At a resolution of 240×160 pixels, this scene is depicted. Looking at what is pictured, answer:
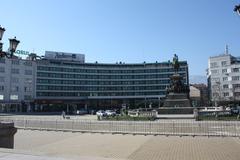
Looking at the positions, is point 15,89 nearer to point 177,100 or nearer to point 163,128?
point 177,100

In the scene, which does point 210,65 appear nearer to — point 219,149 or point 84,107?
point 84,107

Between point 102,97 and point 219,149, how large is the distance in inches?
4872

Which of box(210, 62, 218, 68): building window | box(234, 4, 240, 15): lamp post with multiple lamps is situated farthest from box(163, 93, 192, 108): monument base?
box(210, 62, 218, 68): building window

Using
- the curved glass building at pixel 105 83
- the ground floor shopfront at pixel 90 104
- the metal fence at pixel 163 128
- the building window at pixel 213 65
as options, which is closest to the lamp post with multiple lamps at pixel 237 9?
the metal fence at pixel 163 128

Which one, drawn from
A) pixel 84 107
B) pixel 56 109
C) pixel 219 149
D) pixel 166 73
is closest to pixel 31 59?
pixel 56 109

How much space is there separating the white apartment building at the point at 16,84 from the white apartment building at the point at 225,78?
228 feet

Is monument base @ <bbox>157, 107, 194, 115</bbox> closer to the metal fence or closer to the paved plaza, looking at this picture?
the metal fence

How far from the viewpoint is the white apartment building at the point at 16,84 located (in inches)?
4131

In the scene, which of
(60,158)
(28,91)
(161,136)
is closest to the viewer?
(60,158)

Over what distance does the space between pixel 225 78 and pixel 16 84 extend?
79.5m

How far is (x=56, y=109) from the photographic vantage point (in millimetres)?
124250

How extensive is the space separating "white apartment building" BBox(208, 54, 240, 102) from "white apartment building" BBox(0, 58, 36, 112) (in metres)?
69.6

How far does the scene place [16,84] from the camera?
109562mm

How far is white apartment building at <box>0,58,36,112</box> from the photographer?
104938mm
